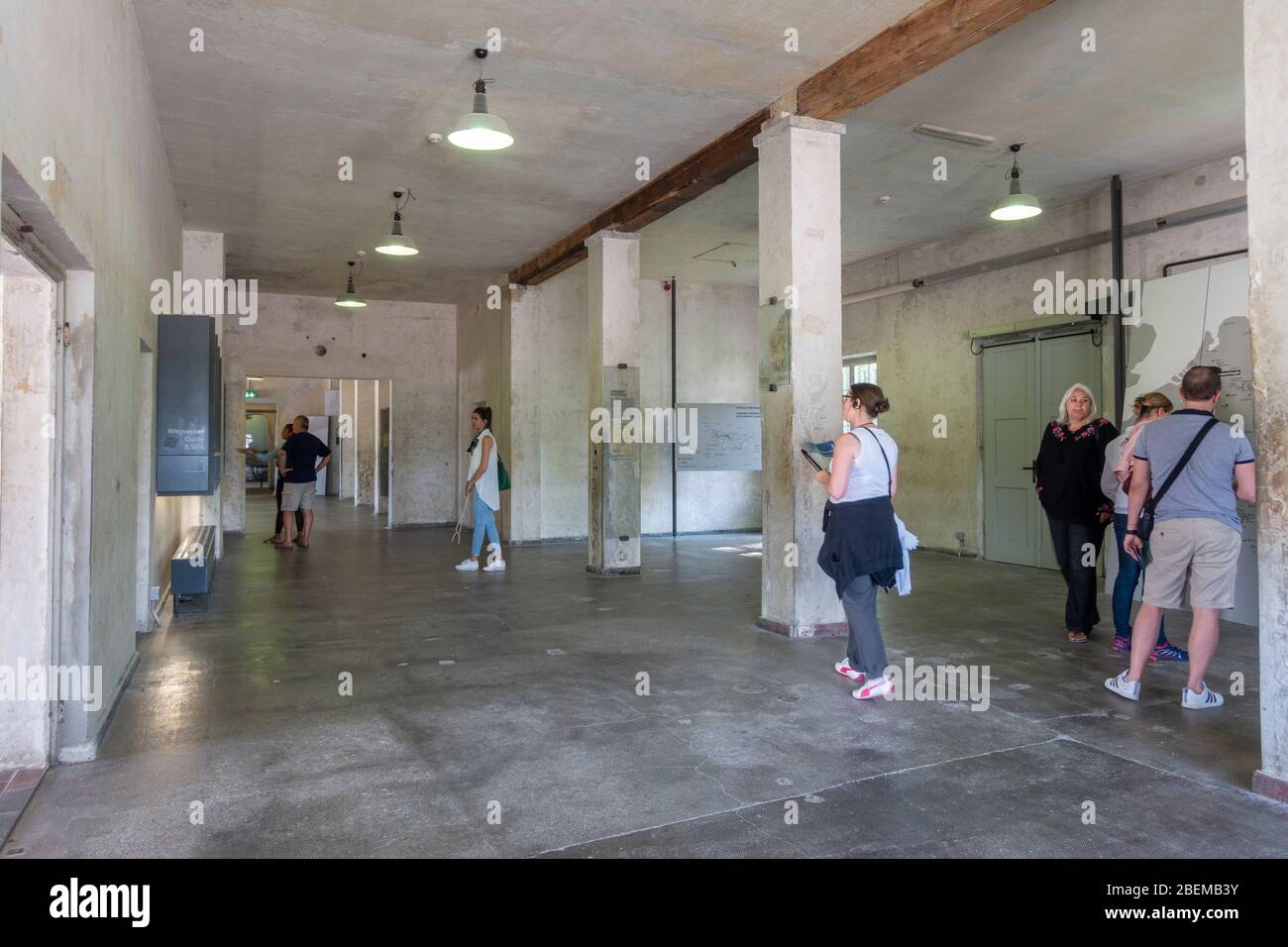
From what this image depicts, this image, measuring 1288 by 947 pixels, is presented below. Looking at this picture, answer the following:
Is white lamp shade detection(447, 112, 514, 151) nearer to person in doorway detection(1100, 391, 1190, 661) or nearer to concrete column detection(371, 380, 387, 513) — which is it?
person in doorway detection(1100, 391, 1190, 661)

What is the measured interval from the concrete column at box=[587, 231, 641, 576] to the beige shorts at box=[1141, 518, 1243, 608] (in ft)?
17.8

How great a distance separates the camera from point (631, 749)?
3721 millimetres

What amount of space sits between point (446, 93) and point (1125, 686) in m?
5.62

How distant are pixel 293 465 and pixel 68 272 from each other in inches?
310

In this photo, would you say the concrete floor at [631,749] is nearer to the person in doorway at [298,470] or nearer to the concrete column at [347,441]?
the person in doorway at [298,470]

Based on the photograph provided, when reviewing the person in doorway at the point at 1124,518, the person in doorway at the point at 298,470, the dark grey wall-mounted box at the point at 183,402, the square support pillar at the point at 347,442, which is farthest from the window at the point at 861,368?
the square support pillar at the point at 347,442

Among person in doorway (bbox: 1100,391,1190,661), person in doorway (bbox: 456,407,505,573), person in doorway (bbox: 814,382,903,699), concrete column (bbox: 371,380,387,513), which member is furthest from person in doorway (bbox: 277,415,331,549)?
person in doorway (bbox: 1100,391,1190,661)

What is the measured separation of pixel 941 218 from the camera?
951 cm

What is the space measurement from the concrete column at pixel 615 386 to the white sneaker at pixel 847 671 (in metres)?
4.10

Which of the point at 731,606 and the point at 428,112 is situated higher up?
the point at 428,112

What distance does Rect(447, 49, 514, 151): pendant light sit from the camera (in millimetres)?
5547

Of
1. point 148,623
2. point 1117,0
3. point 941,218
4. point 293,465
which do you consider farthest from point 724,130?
point 293,465
